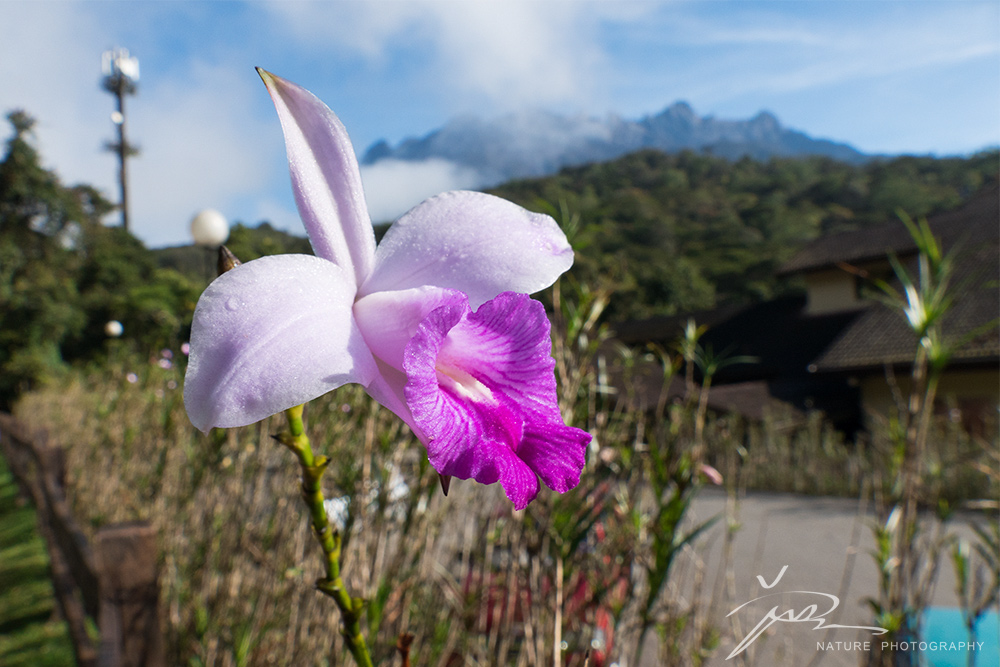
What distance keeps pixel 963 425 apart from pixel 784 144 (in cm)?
17508

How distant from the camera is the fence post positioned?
1573mm

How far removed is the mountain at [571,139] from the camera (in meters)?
152

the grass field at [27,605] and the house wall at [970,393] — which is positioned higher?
the house wall at [970,393]

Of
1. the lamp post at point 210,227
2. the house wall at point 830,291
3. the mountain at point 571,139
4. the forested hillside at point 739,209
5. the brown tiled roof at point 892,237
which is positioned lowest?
the lamp post at point 210,227

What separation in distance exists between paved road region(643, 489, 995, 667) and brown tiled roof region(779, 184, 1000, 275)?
8.83 m

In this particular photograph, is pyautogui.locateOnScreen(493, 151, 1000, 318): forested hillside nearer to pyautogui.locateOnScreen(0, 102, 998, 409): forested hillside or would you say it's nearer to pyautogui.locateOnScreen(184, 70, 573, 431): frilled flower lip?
pyautogui.locateOnScreen(0, 102, 998, 409): forested hillside

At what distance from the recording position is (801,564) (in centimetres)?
483

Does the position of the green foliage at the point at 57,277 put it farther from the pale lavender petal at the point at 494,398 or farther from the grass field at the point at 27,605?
the pale lavender petal at the point at 494,398

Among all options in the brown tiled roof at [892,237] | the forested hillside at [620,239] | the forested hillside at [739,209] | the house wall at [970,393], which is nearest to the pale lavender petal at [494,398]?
the forested hillside at [620,239]

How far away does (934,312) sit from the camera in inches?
53.9

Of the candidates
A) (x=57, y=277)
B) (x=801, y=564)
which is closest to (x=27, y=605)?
(x=801, y=564)

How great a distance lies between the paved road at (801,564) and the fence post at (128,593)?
60.4 inches

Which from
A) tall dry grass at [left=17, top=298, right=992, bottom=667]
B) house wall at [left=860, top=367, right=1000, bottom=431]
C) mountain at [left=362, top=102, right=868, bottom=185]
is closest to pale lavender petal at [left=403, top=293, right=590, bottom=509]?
tall dry grass at [left=17, top=298, right=992, bottom=667]

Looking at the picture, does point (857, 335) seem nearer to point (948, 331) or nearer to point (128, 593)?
point (948, 331)
